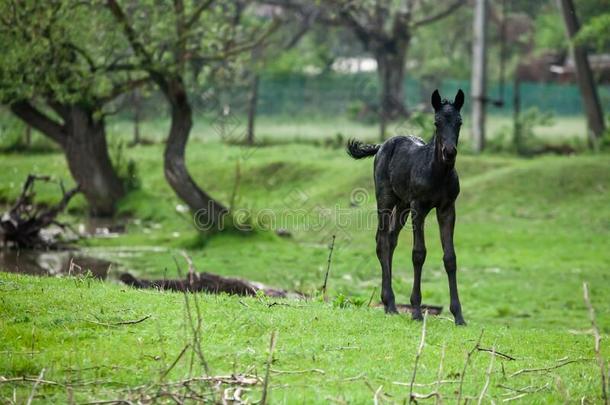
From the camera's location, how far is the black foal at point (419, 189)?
11.0 m

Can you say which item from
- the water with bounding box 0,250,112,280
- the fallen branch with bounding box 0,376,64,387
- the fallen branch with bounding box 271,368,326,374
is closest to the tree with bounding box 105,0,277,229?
the water with bounding box 0,250,112,280

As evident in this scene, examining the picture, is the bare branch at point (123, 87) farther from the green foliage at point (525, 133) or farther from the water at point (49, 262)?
the green foliage at point (525, 133)

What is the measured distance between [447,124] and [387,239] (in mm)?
1983

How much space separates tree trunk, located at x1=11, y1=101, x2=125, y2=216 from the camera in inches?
1035

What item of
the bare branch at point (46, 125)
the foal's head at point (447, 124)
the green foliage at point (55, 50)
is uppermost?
the green foliage at point (55, 50)

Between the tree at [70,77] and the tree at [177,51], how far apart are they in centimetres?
72

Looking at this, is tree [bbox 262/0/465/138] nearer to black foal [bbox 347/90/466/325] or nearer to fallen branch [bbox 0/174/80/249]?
fallen branch [bbox 0/174/80/249]

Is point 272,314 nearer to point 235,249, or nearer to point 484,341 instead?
point 484,341

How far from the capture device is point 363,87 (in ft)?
148

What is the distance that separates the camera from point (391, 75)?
4478 centimetres

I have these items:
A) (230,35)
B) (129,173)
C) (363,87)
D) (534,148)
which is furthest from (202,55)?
(363,87)

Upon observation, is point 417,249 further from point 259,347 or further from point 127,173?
point 127,173

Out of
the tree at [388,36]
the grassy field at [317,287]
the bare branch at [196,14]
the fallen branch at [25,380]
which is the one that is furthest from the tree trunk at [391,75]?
the fallen branch at [25,380]

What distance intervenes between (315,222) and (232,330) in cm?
1749
